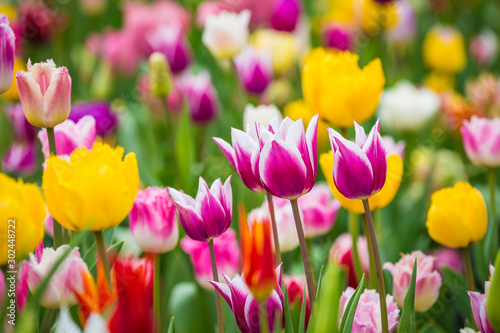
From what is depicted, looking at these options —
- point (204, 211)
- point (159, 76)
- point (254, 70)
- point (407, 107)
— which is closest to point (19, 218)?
point (204, 211)

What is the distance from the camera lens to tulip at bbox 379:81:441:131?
125 cm

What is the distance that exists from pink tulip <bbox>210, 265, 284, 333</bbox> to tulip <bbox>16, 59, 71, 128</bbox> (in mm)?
Answer: 245

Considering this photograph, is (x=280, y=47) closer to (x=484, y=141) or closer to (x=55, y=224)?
(x=484, y=141)

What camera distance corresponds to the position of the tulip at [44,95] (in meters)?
0.57

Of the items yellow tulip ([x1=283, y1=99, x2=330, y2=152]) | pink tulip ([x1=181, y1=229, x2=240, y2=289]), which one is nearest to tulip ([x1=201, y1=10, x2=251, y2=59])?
yellow tulip ([x1=283, y1=99, x2=330, y2=152])

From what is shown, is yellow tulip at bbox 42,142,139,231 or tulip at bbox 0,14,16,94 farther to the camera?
tulip at bbox 0,14,16,94

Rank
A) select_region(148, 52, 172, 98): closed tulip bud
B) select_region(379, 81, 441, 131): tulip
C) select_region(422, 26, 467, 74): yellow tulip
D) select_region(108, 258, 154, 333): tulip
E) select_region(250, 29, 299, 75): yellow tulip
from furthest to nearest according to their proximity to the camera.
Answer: select_region(422, 26, 467, 74): yellow tulip, select_region(250, 29, 299, 75): yellow tulip, select_region(379, 81, 441, 131): tulip, select_region(148, 52, 172, 98): closed tulip bud, select_region(108, 258, 154, 333): tulip


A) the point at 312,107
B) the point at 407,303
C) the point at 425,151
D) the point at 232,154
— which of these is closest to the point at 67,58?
the point at 425,151

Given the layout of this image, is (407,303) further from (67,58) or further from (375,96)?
(67,58)

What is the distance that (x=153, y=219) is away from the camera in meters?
0.61

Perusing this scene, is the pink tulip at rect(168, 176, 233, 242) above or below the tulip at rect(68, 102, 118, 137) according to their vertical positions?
below

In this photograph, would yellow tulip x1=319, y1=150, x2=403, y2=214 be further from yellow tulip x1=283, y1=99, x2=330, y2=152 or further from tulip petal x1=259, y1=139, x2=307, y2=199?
yellow tulip x1=283, y1=99, x2=330, y2=152

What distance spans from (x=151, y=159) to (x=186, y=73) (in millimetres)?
305

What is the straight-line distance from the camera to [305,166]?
1.66 feet
